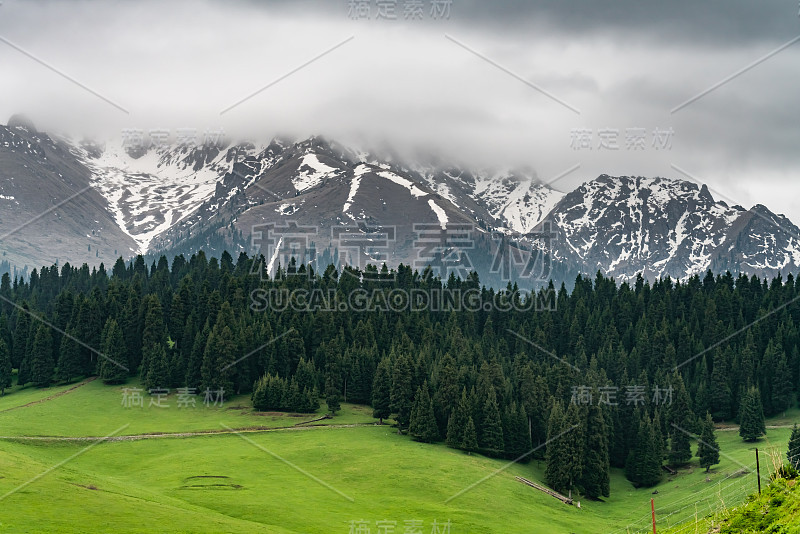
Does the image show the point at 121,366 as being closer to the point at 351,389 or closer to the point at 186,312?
the point at 186,312

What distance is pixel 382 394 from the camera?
149250mm

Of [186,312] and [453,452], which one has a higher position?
[186,312]

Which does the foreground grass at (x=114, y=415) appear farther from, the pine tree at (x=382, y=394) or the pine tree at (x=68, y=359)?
the pine tree at (x=68, y=359)

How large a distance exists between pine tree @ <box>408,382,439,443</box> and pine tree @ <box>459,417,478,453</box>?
5.81 meters

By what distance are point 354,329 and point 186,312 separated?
3740 cm

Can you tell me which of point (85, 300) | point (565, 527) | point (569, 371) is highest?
point (85, 300)

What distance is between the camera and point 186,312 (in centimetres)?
18612

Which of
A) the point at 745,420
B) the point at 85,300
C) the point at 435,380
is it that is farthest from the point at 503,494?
the point at 85,300

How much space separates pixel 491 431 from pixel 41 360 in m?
91.2

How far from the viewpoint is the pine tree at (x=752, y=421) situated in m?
140

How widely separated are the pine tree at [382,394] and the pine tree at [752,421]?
59979 millimetres

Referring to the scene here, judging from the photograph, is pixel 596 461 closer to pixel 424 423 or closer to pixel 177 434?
pixel 424 423

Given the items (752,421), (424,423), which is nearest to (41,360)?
(424,423)

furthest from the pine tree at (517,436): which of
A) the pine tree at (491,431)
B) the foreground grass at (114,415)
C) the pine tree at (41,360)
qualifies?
the pine tree at (41,360)
